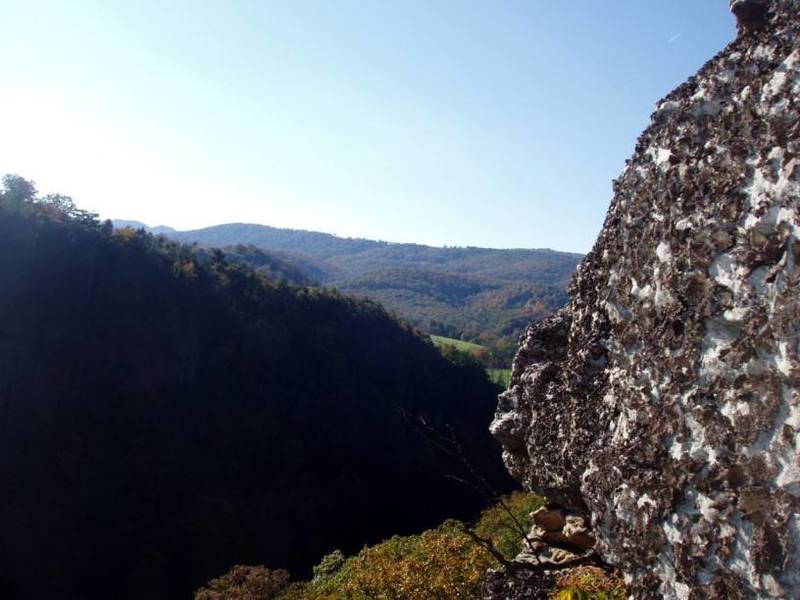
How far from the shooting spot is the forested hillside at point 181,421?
40594 mm

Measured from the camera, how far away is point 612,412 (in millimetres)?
3834

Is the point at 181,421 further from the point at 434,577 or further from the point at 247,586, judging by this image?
the point at 434,577

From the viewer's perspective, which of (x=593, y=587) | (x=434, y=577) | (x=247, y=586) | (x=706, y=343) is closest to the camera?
(x=706, y=343)

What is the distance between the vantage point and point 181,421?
49.3m

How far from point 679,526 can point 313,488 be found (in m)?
49.1

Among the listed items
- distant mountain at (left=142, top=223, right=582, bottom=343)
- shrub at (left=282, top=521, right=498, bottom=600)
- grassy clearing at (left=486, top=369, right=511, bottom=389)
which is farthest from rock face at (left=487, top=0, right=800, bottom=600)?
distant mountain at (left=142, top=223, right=582, bottom=343)

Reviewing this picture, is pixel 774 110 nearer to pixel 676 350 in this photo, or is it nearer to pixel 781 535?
pixel 676 350

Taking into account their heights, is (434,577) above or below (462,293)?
below

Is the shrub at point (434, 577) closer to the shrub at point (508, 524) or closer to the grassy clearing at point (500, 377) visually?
the shrub at point (508, 524)

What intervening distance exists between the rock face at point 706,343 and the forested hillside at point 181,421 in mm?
32376

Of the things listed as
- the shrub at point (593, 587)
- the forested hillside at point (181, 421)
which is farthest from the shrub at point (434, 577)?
the forested hillside at point (181, 421)

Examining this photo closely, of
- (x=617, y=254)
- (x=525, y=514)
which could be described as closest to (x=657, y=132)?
(x=617, y=254)

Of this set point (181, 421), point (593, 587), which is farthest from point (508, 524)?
point (181, 421)

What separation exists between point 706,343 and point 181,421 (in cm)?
5001
